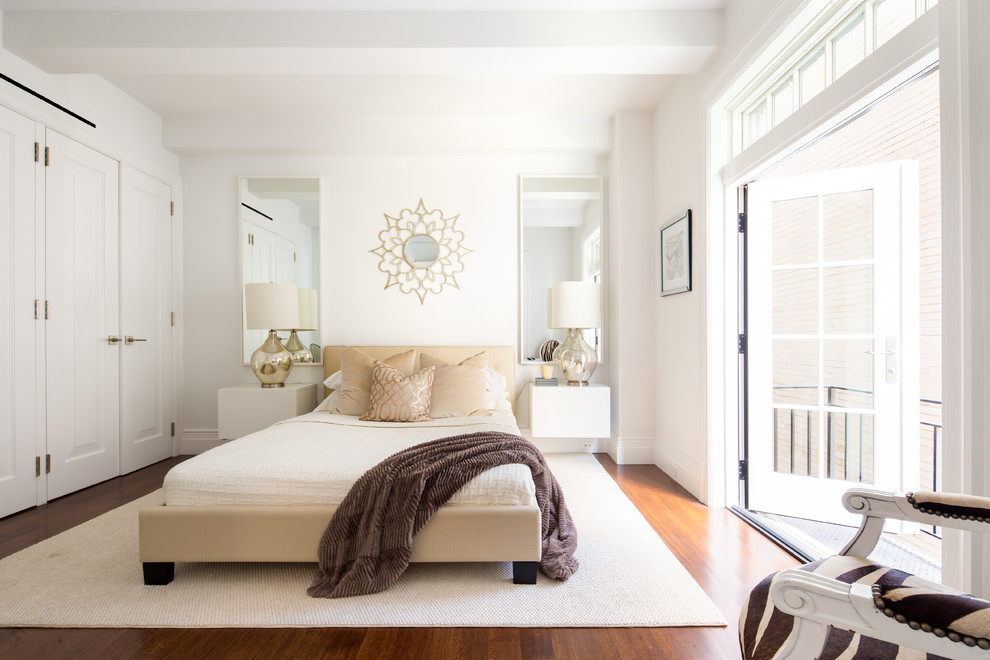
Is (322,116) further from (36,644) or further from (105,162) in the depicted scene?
(36,644)

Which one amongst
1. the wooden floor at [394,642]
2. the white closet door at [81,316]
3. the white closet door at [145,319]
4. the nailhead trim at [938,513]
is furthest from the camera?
the white closet door at [145,319]

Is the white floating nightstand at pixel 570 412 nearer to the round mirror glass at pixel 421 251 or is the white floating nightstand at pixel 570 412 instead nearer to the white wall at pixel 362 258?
the white wall at pixel 362 258

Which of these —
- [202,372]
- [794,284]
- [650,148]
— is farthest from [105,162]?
[794,284]

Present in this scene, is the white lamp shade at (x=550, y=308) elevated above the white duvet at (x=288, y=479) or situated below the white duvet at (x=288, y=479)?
above

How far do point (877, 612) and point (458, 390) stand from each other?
2.66m

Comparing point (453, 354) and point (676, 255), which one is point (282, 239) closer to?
point (453, 354)

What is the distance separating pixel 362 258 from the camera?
4023mm

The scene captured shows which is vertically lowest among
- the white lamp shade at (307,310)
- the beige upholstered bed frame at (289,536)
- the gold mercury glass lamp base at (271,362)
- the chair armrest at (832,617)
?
the beige upholstered bed frame at (289,536)

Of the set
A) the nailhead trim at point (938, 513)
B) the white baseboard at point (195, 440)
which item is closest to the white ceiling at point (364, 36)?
the nailhead trim at point (938, 513)

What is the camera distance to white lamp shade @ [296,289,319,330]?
3912mm

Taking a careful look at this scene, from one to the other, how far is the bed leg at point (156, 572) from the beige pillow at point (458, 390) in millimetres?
1564

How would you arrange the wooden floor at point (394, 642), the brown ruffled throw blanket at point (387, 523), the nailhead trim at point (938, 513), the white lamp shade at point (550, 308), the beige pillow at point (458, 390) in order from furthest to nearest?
the white lamp shade at point (550, 308)
the beige pillow at point (458, 390)
the brown ruffled throw blanket at point (387, 523)
the wooden floor at point (394, 642)
the nailhead trim at point (938, 513)

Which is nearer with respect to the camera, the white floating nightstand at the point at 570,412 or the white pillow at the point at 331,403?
the white pillow at the point at 331,403

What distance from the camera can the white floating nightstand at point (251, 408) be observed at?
3598 mm
